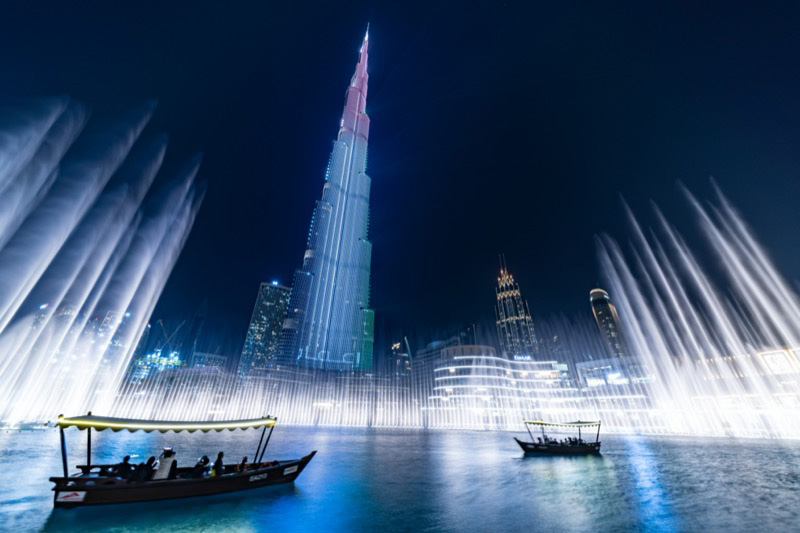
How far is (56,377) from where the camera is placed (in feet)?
295

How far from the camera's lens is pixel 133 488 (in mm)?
14156

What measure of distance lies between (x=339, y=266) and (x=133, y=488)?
133140 mm

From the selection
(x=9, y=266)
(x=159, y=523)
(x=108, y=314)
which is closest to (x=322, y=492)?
(x=159, y=523)

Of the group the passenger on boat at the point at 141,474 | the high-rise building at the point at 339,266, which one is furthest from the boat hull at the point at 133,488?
the high-rise building at the point at 339,266

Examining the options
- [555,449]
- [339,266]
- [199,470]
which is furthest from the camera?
[339,266]

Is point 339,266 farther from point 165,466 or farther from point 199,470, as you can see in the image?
point 165,466

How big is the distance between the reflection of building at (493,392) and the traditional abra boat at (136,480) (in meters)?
93.0

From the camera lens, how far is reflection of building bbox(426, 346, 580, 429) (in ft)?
327

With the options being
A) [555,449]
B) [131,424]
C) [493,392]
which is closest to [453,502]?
[131,424]

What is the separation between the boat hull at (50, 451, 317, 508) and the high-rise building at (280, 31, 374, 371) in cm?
12354

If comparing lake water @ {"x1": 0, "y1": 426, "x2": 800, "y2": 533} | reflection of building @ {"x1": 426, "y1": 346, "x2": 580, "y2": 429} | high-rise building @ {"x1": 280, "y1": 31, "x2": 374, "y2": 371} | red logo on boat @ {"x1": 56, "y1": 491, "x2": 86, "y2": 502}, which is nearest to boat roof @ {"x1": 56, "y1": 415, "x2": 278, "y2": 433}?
red logo on boat @ {"x1": 56, "y1": 491, "x2": 86, "y2": 502}

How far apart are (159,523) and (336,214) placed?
144 meters

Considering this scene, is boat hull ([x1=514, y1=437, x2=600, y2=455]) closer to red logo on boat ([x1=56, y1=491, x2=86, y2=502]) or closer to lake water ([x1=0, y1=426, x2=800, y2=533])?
lake water ([x1=0, y1=426, x2=800, y2=533])

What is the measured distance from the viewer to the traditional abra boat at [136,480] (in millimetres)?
13508
